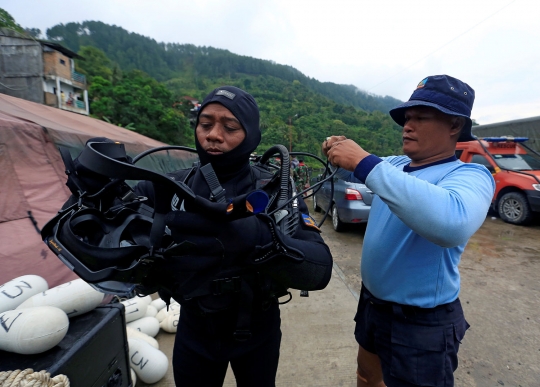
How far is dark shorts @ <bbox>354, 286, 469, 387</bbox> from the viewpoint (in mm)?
1297

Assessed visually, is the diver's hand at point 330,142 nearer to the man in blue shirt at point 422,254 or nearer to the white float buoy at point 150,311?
the man in blue shirt at point 422,254

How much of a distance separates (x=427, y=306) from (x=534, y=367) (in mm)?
2143

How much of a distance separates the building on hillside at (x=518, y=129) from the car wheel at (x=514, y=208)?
4.23 metres

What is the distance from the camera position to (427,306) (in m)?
1.32

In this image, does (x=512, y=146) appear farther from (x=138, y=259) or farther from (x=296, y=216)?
(x=138, y=259)

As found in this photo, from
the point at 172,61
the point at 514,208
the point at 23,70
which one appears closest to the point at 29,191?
the point at 514,208

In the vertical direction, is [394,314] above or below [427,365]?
above

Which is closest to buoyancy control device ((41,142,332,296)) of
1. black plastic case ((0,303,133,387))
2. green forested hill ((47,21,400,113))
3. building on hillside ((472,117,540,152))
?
A: black plastic case ((0,303,133,387))

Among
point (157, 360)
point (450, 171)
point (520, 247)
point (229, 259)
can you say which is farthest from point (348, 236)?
point (229, 259)

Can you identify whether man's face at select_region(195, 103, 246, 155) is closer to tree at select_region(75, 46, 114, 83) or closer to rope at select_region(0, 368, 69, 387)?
rope at select_region(0, 368, 69, 387)

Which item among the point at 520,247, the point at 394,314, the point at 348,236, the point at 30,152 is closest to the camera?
the point at 394,314

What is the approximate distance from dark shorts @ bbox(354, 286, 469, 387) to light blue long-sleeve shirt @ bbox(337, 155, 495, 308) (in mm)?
66

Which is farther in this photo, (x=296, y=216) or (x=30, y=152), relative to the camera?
(x=30, y=152)

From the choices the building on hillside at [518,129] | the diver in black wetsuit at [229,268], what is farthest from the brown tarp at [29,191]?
the building on hillside at [518,129]
